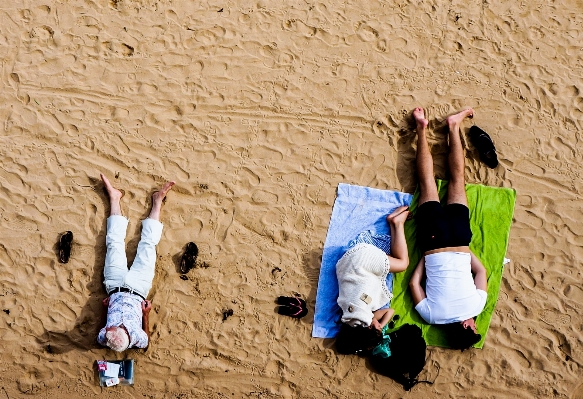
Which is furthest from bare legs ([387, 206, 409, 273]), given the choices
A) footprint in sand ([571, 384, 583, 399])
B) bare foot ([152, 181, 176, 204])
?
bare foot ([152, 181, 176, 204])

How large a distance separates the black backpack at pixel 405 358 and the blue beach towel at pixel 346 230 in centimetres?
57

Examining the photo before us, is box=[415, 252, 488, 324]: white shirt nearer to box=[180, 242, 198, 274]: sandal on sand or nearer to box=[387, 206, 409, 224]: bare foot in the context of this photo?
box=[387, 206, 409, 224]: bare foot

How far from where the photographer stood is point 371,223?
5980 millimetres

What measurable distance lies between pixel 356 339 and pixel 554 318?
224cm

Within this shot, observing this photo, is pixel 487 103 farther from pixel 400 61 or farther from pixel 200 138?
pixel 200 138

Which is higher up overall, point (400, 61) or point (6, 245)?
point (400, 61)

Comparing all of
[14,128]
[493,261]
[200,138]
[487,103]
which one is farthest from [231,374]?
[487,103]

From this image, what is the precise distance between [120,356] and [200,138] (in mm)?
2531

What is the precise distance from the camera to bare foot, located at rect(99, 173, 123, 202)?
19.3 ft

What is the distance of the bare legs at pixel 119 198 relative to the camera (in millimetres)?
5844

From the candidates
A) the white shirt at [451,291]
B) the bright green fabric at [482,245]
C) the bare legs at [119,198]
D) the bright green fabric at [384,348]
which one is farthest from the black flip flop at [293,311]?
the bare legs at [119,198]

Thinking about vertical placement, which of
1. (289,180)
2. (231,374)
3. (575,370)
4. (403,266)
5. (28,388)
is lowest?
(28,388)

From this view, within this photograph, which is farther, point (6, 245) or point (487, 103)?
point (487, 103)

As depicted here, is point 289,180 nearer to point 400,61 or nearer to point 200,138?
point 200,138
